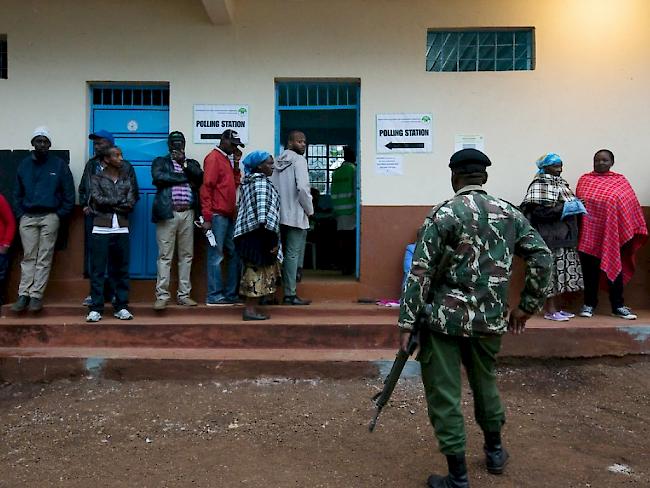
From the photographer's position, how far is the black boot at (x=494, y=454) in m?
3.16

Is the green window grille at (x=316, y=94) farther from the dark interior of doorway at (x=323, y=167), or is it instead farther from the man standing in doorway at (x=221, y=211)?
the dark interior of doorway at (x=323, y=167)

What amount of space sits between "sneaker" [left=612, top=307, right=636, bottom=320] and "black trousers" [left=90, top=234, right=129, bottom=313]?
4.86m

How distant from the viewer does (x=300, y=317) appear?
5.45 metres

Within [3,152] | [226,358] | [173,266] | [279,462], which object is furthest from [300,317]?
[3,152]

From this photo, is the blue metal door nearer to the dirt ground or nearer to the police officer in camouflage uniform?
the dirt ground

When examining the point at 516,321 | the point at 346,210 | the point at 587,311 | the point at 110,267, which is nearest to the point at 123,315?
the point at 110,267

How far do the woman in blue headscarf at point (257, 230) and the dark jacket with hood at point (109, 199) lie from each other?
1.13 meters

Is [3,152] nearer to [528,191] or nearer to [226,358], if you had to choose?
[226,358]

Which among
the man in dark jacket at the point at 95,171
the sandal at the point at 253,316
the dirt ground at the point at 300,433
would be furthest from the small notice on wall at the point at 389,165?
the man in dark jacket at the point at 95,171

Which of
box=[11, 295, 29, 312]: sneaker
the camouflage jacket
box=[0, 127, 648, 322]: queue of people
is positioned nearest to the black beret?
the camouflage jacket

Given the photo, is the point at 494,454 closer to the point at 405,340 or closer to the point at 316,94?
the point at 405,340

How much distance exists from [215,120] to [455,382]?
4159mm

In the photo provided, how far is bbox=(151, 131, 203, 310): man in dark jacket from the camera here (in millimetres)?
5504

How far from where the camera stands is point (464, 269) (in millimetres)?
2859
